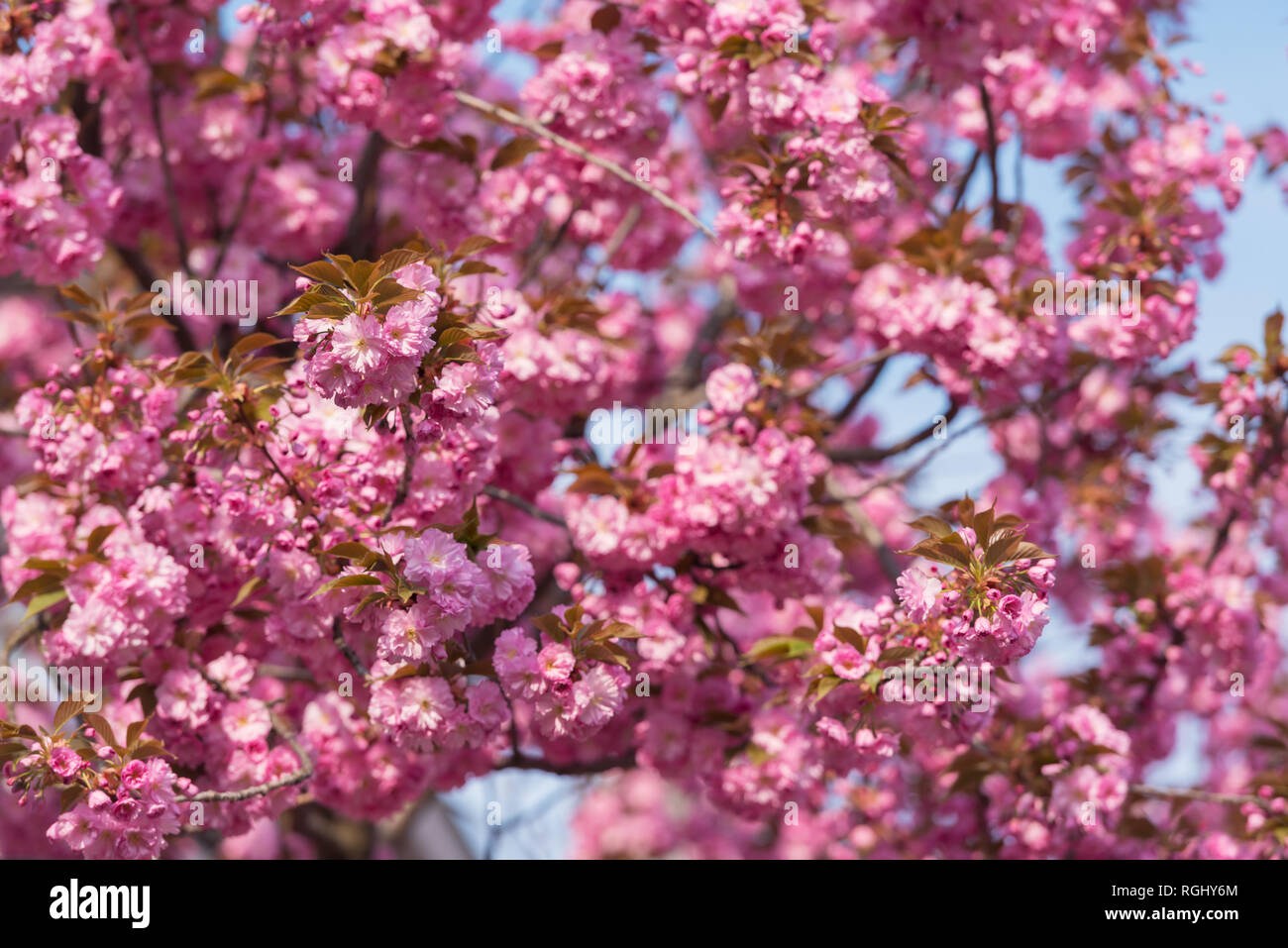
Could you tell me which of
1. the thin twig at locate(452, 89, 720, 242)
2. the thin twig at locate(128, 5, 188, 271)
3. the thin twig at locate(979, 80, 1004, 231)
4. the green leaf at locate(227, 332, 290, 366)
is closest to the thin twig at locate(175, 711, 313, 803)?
the green leaf at locate(227, 332, 290, 366)

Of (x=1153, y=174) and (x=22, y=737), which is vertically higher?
(x=1153, y=174)

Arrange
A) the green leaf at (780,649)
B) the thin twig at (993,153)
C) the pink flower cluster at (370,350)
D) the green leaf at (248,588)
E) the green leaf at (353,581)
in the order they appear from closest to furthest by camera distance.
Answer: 1. the pink flower cluster at (370,350)
2. the green leaf at (353,581)
3. the green leaf at (248,588)
4. the green leaf at (780,649)
5. the thin twig at (993,153)

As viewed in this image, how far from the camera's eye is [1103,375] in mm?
5152

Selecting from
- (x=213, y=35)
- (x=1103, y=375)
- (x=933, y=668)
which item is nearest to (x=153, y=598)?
(x=933, y=668)

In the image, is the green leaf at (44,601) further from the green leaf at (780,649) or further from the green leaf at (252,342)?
the green leaf at (780,649)

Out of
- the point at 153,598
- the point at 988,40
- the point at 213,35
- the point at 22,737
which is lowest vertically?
the point at 22,737

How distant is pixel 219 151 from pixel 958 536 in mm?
3177

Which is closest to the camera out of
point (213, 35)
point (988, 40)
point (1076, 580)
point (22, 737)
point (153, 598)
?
point (22, 737)

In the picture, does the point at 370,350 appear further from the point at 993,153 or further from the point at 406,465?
the point at 993,153

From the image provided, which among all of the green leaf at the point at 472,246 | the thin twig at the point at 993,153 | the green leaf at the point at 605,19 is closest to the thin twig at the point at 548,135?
the green leaf at the point at 605,19

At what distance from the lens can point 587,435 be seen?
173 inches

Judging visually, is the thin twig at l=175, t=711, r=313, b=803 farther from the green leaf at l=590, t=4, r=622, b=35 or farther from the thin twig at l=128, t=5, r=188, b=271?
the green leaf at l=590, t=4, r=622, b=35

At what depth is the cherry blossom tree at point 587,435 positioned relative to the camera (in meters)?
2.80

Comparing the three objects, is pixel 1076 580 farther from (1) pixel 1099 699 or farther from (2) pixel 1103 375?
(1) pixel 1099 699
